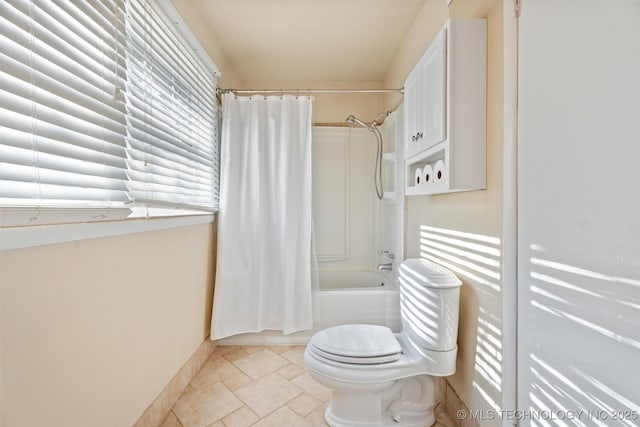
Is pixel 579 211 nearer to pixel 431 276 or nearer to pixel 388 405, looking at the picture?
pixel 431 276

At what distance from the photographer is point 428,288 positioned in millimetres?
1353

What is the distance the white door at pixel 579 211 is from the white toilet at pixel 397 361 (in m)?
0.30

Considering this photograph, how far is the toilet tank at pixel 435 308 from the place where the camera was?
1.31m

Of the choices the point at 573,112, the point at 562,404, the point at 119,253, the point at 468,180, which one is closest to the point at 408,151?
the point at 468,180

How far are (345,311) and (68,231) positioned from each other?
1.79 metres

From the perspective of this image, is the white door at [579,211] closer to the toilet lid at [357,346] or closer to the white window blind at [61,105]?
the toilet lid at [357,346]

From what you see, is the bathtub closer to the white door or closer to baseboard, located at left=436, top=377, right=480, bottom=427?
baseboard, located at left=436, top=377, right=480, bottom=427

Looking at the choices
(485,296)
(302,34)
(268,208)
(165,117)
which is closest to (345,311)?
(268,208)

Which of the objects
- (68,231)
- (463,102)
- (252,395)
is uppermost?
(463,102)

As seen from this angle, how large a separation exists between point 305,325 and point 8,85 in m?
2.01

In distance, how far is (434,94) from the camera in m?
1.35

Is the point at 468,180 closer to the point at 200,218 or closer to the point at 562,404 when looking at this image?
the point at 562,404

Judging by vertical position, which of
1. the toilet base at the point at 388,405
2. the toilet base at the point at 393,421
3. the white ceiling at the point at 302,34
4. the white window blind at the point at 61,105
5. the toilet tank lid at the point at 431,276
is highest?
the white ceiling at the point at 302,34

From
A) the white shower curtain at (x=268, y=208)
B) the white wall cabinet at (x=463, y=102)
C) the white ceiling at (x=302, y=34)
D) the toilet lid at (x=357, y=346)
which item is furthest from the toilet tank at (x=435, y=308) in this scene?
the white ceiling at (x=302, y=34)
